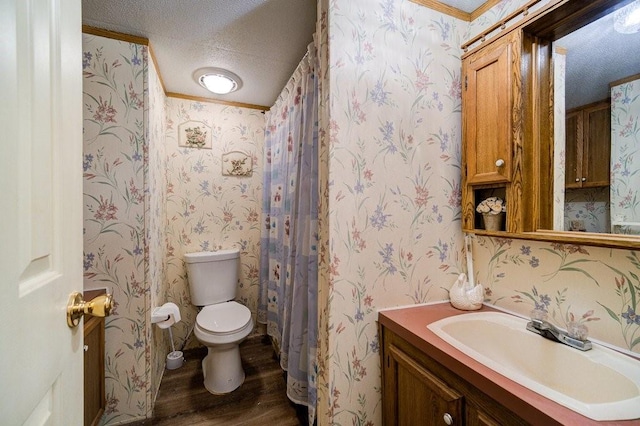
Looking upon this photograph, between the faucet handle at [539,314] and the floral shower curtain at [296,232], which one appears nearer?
the faucet handle at [539,314]

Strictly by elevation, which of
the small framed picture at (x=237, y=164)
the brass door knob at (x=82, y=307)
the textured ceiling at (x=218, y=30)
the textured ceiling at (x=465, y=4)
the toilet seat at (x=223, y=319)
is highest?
the textured ceiling at (x=218, y=30)

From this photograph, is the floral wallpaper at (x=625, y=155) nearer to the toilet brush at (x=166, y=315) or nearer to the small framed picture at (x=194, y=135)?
the toilet brush at (x=166, y=315)

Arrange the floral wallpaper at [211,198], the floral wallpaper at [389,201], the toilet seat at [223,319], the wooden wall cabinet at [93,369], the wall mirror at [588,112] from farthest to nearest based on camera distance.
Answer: the floral wallpaper at [211,198] < the toilet seat at [223,319] < the wooden wall cabinet at [93,369] < the floral wallpaper at [389,201] < the wall mirror at [588,112]

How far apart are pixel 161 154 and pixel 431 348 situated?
6.98 feet

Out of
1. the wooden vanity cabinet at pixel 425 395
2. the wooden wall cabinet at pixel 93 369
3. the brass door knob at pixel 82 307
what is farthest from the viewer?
the wooden wall cabinet at pixel 93 369

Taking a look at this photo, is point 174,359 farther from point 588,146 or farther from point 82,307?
point 588,146

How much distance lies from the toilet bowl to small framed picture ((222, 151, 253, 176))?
1.25m

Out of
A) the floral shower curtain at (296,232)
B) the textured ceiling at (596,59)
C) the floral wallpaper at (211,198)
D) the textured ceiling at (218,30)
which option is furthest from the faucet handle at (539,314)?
the floral wallpaper at (211,198)

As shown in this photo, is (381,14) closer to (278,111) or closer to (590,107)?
(590,107)

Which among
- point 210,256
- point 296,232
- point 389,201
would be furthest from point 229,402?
point 389,201

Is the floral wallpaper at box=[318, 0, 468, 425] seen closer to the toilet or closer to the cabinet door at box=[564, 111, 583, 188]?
the cabinet door at box=[564, 111, 583, 188]

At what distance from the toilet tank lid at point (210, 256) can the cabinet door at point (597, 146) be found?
2166 millimetres

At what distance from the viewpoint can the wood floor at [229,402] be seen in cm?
148

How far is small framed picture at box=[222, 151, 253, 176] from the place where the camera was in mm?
2338
